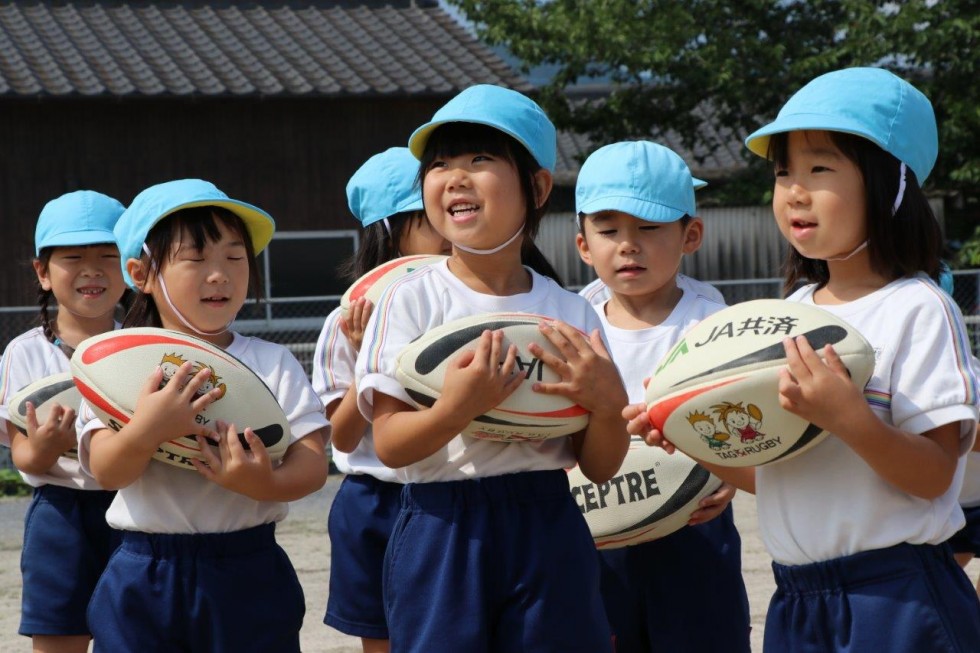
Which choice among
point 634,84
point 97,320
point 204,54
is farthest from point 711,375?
point 634,84

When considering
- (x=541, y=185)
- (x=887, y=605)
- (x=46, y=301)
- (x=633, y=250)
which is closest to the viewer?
(x=887, y=605)

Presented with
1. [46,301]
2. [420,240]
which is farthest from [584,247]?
[46,301]

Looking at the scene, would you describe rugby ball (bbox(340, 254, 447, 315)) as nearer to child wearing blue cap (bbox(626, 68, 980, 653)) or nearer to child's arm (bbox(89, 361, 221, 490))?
child's arm (bbox(89, 361, 221, 490))

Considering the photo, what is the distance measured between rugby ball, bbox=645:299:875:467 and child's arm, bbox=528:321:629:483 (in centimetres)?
12

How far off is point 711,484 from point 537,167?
1018 millimetres

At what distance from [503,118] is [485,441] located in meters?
0.75

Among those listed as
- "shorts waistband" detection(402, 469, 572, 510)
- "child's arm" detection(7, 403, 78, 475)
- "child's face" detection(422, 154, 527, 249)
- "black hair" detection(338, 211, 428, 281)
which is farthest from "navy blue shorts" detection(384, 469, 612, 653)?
"black hair" detection(338, 211, 428, 281)

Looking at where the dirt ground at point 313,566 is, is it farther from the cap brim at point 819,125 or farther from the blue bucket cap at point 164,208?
the cap brim at point 819,125

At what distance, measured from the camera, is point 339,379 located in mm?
4012

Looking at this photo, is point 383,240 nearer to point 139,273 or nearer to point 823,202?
point 139,273

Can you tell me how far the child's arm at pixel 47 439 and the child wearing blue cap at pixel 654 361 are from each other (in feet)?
5.24

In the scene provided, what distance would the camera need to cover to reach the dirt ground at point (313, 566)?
5.60m

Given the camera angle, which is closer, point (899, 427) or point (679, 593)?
point (899, 427)

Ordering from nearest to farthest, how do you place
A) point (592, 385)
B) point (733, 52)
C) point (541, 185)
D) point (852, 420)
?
1. point (852, 420)
2. point (592, 385)
3. point (541, 185)
4. point (733, 52)
